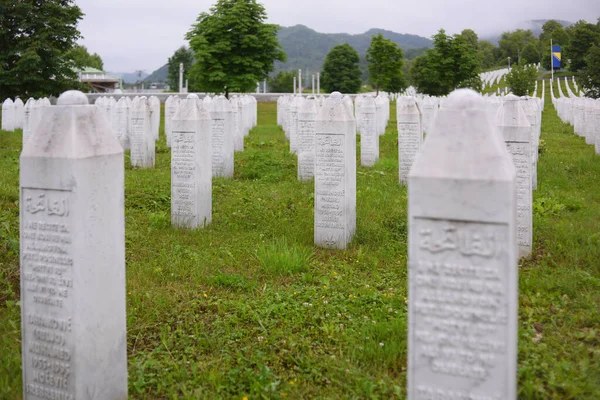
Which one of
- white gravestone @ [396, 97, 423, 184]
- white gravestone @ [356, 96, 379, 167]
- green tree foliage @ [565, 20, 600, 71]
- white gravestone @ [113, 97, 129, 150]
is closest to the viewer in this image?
white gravestone @ [396, 97, 423, 184]

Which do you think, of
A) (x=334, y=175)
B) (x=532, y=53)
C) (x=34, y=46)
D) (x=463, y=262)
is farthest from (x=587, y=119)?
(x=532, y=53)

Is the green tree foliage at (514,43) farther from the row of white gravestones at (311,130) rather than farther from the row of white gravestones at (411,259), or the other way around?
the row of white gravestones at (411,259)

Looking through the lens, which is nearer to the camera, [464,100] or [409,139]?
[464,100]

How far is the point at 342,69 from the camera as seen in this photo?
69438 millimetres

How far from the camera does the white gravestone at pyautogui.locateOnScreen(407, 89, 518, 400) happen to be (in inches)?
108

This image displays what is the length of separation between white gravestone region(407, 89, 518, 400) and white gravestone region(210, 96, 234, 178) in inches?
361

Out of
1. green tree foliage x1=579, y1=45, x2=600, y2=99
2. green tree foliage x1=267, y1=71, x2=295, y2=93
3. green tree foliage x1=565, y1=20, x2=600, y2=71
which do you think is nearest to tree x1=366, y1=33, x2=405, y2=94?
green tree foliage x1=579, y1=45, x2=600, y2=99

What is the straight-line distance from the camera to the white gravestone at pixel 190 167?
8.16 metres

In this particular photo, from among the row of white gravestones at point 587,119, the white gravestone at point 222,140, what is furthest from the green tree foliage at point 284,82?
the white gravestone at point 222,140

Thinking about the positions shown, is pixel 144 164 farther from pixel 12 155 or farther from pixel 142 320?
pixel 142 320

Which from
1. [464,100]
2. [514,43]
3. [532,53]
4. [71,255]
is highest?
[514,43]

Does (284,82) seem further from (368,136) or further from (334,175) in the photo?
(334,175)

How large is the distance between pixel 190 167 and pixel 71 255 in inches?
190

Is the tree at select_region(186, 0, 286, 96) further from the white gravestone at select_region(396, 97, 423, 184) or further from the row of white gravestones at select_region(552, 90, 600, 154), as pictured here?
the white gravestone at select_region(396, 97, 423, 184)
